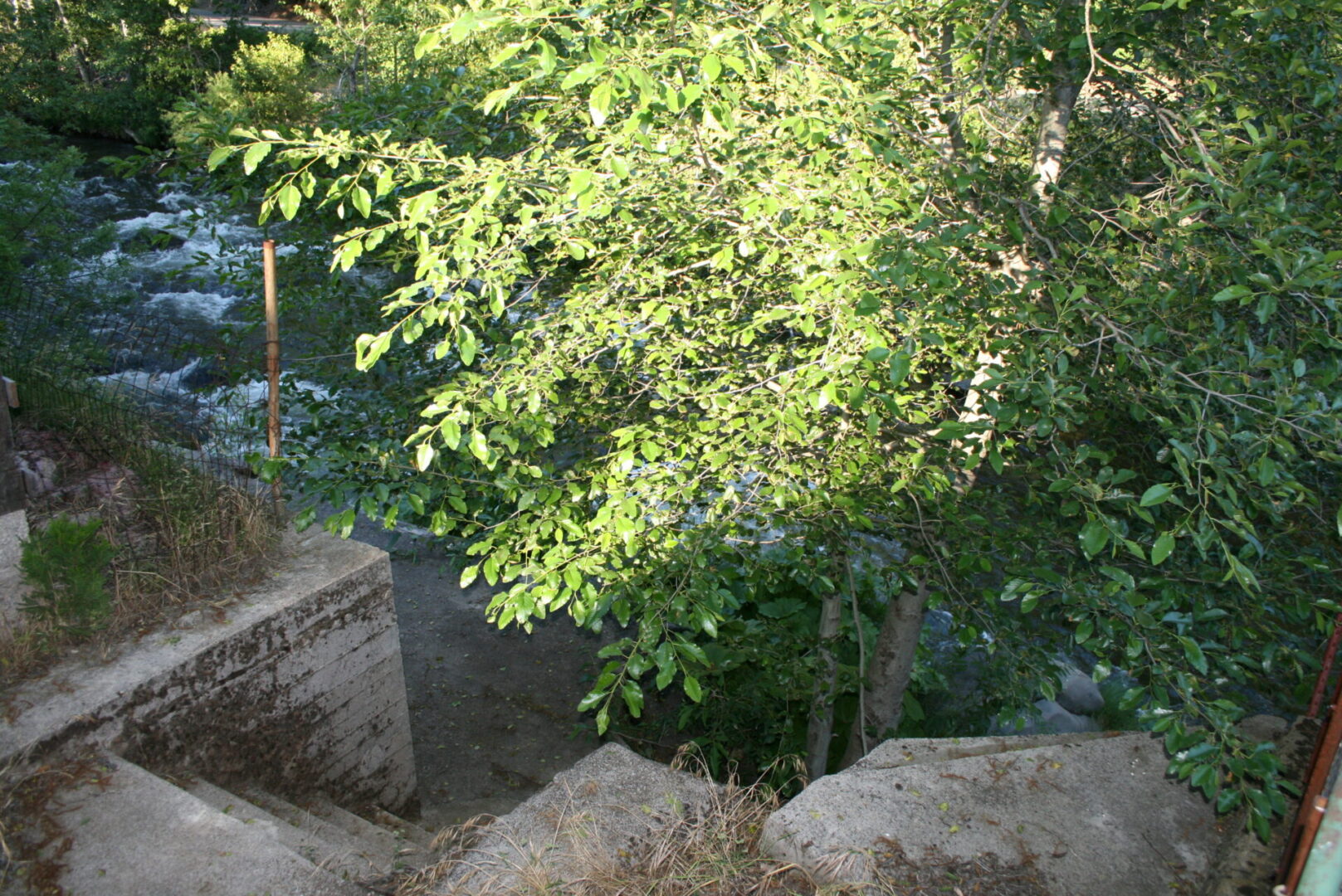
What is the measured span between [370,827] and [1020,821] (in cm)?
265

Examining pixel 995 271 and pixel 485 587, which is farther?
pixel 485 587

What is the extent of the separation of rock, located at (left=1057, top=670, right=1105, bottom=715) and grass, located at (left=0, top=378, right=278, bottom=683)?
5.18 m

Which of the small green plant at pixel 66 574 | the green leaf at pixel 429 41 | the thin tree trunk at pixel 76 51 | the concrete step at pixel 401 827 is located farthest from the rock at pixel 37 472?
the thin tree trunk at pixel 76 51

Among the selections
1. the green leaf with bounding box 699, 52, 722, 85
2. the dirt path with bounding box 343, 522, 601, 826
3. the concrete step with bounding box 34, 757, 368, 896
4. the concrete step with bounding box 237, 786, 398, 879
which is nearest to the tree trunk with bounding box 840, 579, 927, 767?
the dirt path with bounding box 343, 522, 601, 826

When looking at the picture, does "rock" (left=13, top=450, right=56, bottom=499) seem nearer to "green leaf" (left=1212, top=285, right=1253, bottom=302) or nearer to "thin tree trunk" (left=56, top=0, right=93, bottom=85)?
"green leaf" (left=1212, top=285, right=1253, bottom=302)

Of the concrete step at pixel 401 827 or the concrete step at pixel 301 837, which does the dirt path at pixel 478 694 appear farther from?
the concrete step at pixel 301 837

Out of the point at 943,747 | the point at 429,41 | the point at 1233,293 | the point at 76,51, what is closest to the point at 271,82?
the point at 76,51

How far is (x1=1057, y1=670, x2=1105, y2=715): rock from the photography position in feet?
20.8

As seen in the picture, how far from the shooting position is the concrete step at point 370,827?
374cm

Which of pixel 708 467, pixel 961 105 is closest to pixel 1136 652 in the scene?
pixel 708 467

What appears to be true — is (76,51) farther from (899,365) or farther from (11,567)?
(899,365)

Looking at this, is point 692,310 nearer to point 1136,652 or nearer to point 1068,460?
point 1068,460

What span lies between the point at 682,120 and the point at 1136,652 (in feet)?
7.06

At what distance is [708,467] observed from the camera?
3.00 metres
